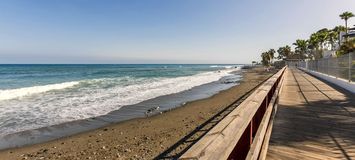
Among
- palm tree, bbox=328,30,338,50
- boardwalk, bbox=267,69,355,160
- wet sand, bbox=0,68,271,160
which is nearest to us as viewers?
boardwalk, bbox=267,69,355,160

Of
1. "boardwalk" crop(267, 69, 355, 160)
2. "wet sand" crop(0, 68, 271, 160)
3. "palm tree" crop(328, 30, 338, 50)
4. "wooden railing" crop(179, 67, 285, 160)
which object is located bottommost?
"wet sand" crop(0, 68, 271, 160)

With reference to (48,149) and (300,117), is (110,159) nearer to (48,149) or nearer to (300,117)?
(48,149)

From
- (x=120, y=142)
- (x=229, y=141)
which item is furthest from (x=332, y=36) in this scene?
(x=229, y=141)

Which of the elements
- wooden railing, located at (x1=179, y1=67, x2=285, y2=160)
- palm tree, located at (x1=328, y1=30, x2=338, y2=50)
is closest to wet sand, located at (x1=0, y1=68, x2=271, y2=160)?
wooden railing, located at (x1=179, y1=67, x2=285, y2=160)

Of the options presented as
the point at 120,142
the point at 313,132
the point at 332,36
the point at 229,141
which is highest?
the point at 332,36

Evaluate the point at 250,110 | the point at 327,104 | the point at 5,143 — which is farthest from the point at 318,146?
the point at 5,143

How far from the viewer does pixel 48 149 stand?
947 centimetres

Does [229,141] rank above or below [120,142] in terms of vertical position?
above

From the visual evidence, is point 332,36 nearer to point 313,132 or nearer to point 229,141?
point 313,132

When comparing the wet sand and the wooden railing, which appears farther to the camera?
the wet sand

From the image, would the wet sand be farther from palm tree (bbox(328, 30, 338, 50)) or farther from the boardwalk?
palm tree (bbox(328, 30, 338, 50))

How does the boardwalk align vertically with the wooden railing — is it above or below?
below

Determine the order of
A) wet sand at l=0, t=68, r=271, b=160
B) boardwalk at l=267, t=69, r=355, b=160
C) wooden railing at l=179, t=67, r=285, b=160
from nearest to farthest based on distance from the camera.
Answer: wooden railing at l=179, t=67, r=285, b=160, boardwalk at l=267, t=69, r=355, b=160, wet sand at l=0, t=68, r=271, b=160

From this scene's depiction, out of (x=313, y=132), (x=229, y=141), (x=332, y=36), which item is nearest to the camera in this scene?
(x=229, y=141)
